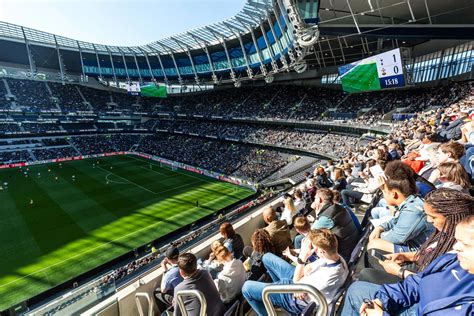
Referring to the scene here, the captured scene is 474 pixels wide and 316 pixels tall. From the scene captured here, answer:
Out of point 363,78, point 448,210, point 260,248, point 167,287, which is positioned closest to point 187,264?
point 260,248

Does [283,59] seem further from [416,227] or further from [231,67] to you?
[416,227]

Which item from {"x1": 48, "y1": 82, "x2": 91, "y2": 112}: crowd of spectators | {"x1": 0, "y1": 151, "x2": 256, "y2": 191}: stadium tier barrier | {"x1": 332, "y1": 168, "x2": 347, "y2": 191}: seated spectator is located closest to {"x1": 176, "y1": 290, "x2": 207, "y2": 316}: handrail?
{"x1": 332, "y1": 168, "x2": 347, "y2": 191}: seated spectator

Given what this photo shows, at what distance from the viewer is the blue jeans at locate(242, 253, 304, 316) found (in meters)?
3.21

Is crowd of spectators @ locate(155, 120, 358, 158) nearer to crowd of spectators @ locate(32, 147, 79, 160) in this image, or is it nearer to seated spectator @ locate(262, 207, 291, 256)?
crowd of spectators @ locate(32, 147, 79, 160)

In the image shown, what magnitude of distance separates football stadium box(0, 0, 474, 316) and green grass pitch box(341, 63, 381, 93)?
15cm

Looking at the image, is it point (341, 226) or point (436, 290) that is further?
point (341, 226)

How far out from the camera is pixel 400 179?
3625mm

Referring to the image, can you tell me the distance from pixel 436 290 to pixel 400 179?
5.89ft

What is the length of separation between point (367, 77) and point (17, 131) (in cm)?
5604

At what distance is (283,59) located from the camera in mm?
34344

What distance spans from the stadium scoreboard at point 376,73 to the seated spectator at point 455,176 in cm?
2390

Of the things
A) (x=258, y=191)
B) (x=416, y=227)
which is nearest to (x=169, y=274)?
(x=416, y=227)

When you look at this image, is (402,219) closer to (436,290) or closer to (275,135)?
(436,290)

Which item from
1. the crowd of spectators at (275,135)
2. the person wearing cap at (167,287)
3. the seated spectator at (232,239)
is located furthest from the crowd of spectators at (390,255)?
the crowd of spectators at (275,135)
